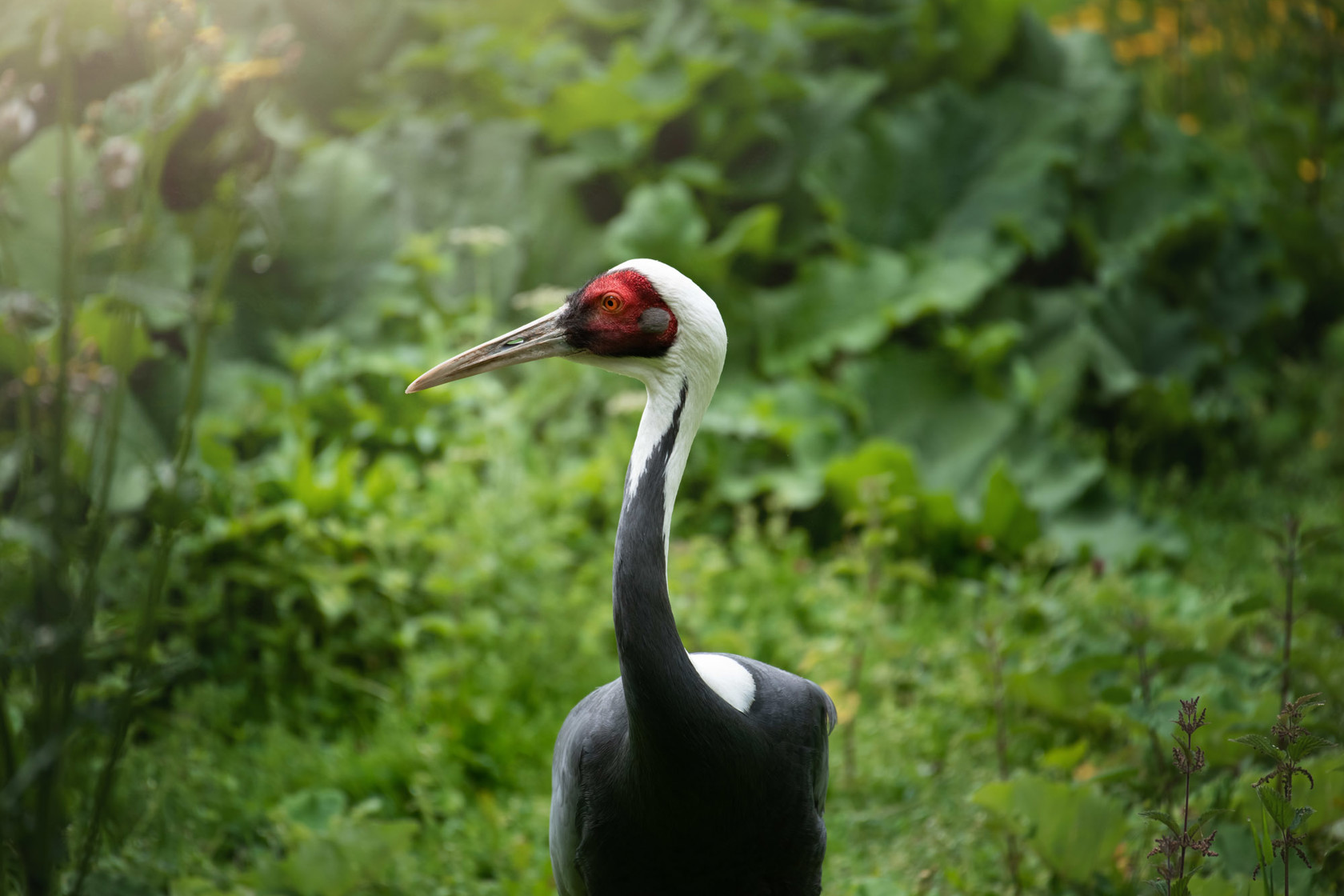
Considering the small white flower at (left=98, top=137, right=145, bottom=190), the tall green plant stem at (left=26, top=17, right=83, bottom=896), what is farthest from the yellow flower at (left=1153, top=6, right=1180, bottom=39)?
the tall green plant stem at (left=26, top=17, right=83, bottom=896)

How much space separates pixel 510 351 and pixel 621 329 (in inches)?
8.8

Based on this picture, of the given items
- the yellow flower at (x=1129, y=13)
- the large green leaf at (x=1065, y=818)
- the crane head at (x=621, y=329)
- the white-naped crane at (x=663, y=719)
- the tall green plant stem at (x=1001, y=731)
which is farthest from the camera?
the yellow flower at (x=1129, y=13)

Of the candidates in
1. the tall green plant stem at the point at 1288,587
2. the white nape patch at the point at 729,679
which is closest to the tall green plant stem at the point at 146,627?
the white nape patch at the point at 729,679

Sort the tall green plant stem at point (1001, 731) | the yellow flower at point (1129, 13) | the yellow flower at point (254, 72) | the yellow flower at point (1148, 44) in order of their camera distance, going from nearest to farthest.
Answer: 1. the yellow flower at point (254, 72)
2. the tall green plant stem at point (1001, 731)
3. the yellow flower at point (1148, 44)
4. the yellow flower at point (1129, 13)

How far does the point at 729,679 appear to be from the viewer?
6.89 ft

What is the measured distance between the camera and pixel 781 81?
573 centimetres

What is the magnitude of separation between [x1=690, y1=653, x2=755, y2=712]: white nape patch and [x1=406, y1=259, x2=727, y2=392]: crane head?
21.9 inches

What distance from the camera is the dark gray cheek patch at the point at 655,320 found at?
1980mm

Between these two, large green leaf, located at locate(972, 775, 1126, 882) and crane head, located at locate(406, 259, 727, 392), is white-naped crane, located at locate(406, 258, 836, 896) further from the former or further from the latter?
large green leaf, located at locate(972, 775, 1126, 882)

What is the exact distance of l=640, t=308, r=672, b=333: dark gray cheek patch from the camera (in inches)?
78.0

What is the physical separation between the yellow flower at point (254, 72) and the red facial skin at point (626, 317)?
2.54ft

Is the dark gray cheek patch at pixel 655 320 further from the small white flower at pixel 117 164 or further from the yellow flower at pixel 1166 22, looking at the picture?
the yellow flower at pixel 1166 22

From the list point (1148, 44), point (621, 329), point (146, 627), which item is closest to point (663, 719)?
point (621, 329)

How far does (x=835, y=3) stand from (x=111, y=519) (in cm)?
505
